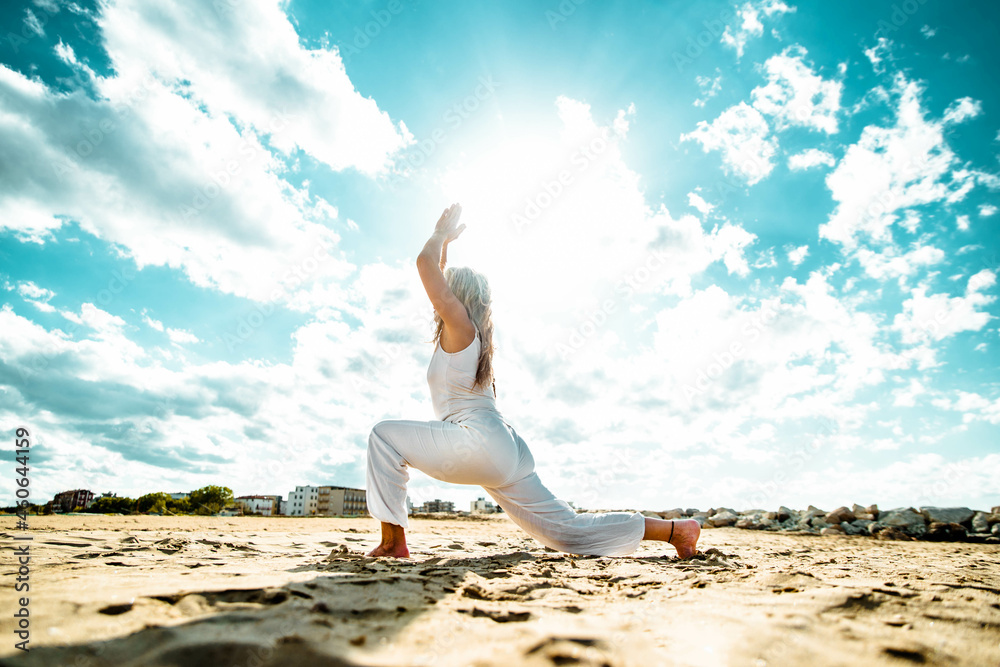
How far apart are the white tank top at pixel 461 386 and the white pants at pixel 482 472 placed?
117 mm

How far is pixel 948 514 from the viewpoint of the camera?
9.48 m

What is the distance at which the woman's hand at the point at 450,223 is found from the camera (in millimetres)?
3663

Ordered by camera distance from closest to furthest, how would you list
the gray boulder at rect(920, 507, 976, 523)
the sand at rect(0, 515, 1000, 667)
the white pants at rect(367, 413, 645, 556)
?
the sand at rect(0, 515, 1000, 667)
the white pants at rect(367, 413, 645, 556)
the gray boulder at rect(920, 507, 976, 523)

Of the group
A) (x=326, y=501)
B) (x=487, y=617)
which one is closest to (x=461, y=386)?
(x=487, y=617)

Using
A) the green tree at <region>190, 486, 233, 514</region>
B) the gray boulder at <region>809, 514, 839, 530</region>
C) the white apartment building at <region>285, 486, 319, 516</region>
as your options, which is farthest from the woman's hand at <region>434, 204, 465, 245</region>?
the white apartment building at <region>285, 486, 319, 516</region>

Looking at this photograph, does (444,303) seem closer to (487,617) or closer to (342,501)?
(487,617)

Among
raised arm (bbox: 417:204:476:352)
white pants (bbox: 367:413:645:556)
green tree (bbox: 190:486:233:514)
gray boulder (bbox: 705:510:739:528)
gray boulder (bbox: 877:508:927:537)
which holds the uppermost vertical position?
raised arm (bbox: 417:204:476:352)

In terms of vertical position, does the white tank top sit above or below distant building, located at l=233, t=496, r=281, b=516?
above

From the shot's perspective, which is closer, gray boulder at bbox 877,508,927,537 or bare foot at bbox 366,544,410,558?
bare foot at bbox 366,544,410,558

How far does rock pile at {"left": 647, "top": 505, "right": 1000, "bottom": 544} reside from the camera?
348 inches

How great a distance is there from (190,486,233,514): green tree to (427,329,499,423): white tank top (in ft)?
201

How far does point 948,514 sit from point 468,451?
37.2ft

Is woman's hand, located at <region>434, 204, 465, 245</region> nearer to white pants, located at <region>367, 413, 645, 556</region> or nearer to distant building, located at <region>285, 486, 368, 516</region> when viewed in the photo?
white pants, located at <region>367, 413, 645, 556</region>

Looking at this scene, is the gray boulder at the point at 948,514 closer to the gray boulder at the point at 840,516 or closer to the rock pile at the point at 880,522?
the rock pile at the point at 880,522
